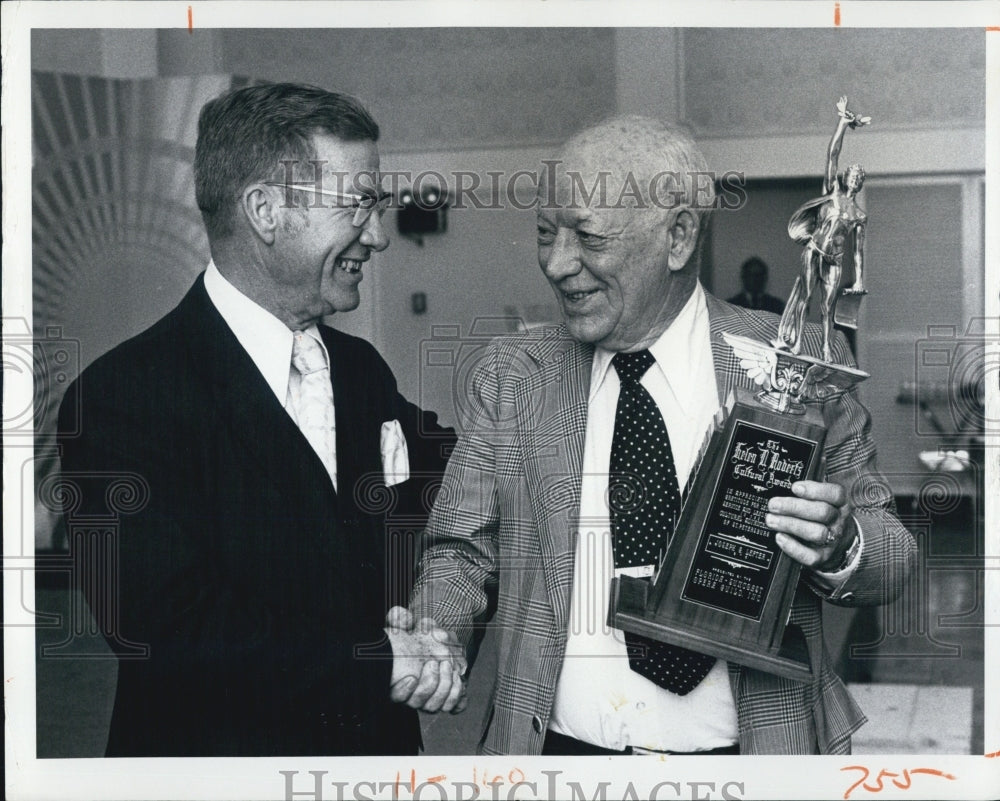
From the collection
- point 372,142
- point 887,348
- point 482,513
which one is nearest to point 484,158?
point 372,142

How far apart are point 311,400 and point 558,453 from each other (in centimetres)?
84

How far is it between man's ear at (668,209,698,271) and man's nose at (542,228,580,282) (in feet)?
1.02

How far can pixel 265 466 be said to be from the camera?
14.0 feet

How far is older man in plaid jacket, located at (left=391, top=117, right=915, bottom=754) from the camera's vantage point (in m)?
4.17

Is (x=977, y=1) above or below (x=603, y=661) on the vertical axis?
above

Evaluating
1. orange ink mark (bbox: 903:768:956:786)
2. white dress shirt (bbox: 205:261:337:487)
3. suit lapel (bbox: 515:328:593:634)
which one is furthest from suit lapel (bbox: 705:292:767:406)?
orange ink mark (bbox: 903:768:956:786)

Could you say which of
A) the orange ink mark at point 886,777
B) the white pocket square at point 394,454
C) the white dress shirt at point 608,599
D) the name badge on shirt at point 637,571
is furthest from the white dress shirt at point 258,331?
the orange ink mark at point 886,777

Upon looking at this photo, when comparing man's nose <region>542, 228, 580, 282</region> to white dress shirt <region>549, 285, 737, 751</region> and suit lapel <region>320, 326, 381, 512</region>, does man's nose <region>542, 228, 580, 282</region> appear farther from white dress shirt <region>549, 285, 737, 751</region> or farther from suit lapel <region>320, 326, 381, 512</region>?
suit lapel <region>320, 326, 381, 512</region>

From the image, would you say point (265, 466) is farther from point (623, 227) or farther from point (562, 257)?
point (623, 227)

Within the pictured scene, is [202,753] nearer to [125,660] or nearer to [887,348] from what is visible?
[125,660]

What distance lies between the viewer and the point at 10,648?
446 centimetres

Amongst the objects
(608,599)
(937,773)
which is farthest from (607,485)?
(937,773)

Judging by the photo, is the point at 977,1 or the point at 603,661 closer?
the point at 603,661

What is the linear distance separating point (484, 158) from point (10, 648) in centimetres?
233
